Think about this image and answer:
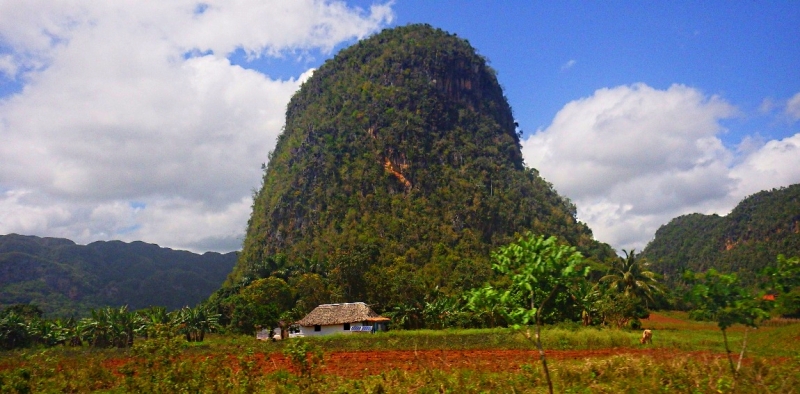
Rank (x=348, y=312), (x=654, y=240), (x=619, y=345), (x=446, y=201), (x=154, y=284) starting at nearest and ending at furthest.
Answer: (x=619, y=345)
(x=348, y=312)
(x=446, y=201)
(x=654, y=240)
(x=154, y=284)

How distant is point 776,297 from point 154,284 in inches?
5686

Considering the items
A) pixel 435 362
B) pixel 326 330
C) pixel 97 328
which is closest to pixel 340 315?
pixel 326 330

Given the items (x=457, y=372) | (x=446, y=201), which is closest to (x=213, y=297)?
(x=446, y=201)

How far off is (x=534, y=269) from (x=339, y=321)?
3700 cm

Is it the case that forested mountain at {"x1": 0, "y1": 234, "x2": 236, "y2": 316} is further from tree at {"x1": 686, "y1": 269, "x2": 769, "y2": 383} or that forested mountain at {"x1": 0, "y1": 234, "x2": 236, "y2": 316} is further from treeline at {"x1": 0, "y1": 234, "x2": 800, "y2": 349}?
tree at {"x1": 686, "y1": 269, "x2": 769, "y2": 383}

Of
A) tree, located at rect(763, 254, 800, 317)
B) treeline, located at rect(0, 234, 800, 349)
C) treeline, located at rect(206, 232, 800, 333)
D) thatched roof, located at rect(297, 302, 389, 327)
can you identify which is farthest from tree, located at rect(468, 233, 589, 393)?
thatched roof, located at rect(297, 302, 389, 327)

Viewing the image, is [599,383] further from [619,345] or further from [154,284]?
[154,284]

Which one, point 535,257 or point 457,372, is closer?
point 535,257

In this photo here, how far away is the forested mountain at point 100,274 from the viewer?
107m

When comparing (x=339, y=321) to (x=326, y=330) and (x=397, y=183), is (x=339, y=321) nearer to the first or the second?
(x=326, y=330)

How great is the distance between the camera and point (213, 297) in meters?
64.1

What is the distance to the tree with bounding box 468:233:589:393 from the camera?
785cm

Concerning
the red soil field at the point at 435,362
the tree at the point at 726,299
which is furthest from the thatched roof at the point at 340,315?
the tree at the point at 726,299

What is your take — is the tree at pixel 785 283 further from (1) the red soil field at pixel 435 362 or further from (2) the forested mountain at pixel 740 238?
(2) the forested mountain at pixel 740 238
